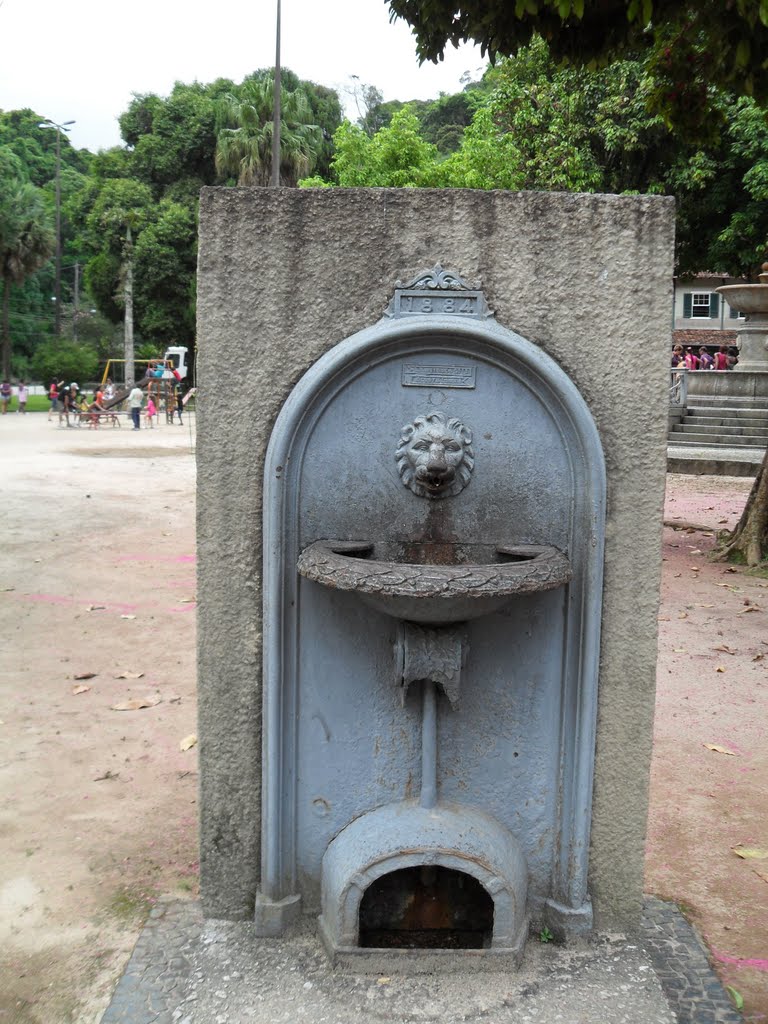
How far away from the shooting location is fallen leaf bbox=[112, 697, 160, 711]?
5.09 meters

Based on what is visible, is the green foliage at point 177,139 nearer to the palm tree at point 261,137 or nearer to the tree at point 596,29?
the palm tree at point 261,137

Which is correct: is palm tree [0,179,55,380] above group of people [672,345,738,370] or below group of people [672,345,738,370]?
above

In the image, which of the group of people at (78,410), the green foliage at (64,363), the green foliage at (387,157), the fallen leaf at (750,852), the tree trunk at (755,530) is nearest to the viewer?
the fallen leaf at (750,852)

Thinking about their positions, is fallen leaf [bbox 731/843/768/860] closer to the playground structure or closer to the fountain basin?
the fountain basin

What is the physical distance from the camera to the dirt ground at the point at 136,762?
3.05m

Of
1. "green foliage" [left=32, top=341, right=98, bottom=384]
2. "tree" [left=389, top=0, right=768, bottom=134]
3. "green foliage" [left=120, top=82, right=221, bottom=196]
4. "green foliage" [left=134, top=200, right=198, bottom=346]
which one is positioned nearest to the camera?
"tree" [left=389, top=0, right=768, bottom=134]

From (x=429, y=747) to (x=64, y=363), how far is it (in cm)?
4419

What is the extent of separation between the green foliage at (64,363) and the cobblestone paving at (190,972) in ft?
141

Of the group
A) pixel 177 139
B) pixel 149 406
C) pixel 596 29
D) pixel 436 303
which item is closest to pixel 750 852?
pixel 436 303

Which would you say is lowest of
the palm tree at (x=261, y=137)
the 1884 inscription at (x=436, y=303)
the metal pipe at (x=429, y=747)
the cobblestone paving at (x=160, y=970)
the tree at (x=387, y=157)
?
the cobblestone paving at (x=160, y=970)

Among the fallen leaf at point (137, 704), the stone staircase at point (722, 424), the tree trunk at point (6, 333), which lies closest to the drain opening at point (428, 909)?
the fallen leaf at point (137, 704)

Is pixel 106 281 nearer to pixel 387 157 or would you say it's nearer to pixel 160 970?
pixel 387 157

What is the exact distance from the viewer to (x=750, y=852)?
3676 millimetres

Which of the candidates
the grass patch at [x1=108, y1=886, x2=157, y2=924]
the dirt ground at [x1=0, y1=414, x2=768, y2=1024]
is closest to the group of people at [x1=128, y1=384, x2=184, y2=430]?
the dirt ground at [x1=0, y1=414, x2=768, y2=1024]
